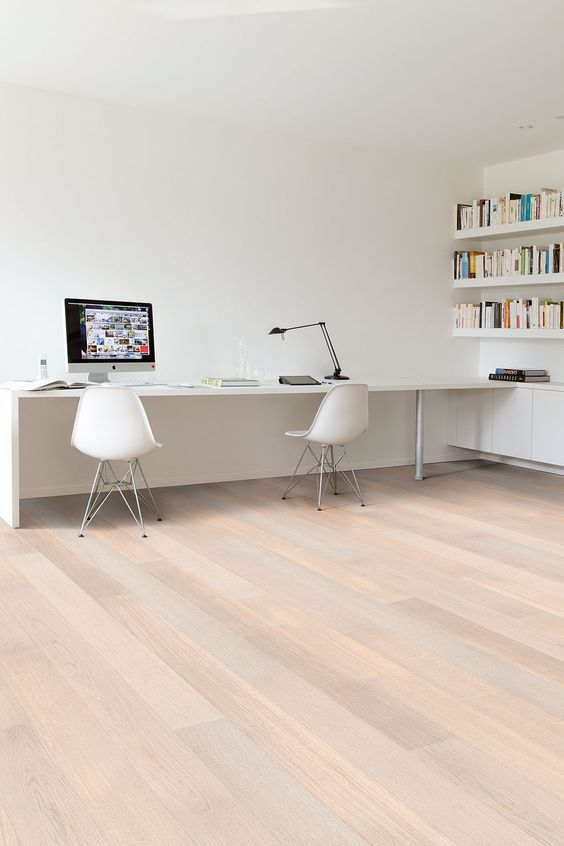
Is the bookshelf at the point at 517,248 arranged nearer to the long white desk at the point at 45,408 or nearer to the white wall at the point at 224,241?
the white wall at the point at 224,241

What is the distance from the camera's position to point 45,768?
75.8 inches

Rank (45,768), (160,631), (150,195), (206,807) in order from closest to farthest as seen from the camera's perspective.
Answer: (206,807) < (45,768) < (160,631) < (150,195)

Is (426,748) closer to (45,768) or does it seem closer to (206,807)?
(206,807)

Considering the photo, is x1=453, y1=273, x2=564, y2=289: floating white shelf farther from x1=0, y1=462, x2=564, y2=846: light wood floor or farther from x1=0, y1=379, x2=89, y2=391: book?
x1=0, y1=379, x2=89, y2=391: book

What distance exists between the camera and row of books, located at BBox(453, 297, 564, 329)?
6.01 meters

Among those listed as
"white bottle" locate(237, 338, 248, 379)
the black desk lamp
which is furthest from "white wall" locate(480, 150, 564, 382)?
"white bottle" locate(237, 338, 248, 379)

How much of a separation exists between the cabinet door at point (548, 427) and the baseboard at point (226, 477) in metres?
0.99

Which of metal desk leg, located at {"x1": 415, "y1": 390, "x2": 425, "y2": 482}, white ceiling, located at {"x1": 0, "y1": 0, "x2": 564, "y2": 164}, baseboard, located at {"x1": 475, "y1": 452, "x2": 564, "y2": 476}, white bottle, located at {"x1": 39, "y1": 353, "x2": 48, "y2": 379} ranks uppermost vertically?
white ceiling, located at {"x1": 0, "y1": 0, "x2": 564, "y2": 164}

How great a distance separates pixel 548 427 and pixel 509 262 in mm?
1338

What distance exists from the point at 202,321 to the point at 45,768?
3.92m

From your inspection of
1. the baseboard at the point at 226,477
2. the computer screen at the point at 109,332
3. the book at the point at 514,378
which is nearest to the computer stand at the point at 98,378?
the computer screen at the point at 109,332

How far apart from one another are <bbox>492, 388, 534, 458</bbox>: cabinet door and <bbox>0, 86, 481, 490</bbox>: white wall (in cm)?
56

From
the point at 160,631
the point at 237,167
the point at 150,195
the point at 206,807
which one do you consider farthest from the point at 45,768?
the point at 237,167

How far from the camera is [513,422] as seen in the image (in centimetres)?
622
